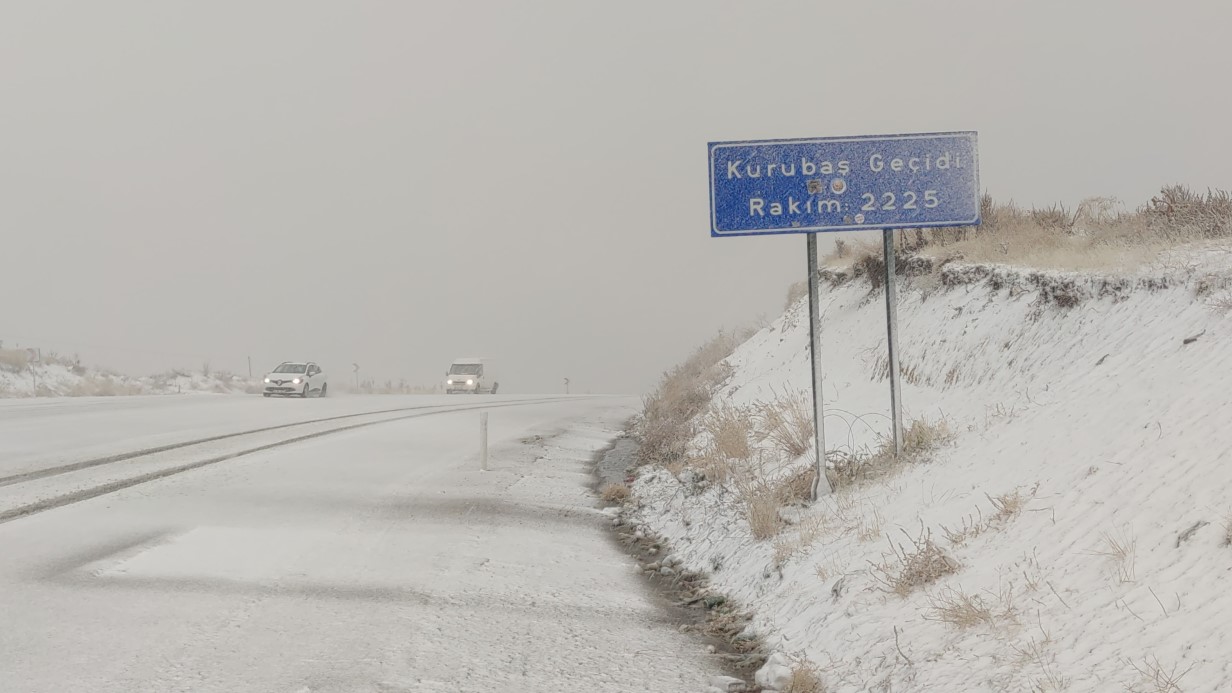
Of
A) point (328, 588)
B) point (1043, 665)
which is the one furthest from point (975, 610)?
point (328, 588)

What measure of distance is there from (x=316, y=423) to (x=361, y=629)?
18.3m

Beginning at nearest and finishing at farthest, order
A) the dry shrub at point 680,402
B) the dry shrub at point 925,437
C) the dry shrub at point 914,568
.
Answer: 1. the dry shrub at point 914,568
2. the dry shrub at point 925,437
3. the dry shrub at point 680,402

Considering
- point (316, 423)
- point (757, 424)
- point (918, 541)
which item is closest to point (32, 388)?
point (316, 423)

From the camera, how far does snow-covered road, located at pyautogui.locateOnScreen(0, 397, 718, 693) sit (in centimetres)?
613

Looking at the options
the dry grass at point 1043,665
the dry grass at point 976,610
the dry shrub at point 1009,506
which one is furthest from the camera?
the dry shrub at point 1009,506

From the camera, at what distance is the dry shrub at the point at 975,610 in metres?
5.63

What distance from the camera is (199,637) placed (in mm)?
6680

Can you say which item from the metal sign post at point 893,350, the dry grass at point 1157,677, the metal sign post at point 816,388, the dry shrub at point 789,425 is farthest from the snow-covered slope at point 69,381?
the dry grass at point 1157,677

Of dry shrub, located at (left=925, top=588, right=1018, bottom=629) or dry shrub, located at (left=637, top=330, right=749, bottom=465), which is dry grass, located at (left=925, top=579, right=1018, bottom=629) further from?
dry shrub, located at (left=637, top=330, right=749, bottom=465)

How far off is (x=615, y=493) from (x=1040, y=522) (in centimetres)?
858

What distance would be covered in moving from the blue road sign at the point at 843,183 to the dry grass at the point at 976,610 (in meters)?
5.16

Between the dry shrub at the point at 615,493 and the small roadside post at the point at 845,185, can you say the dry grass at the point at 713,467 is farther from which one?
the small roadside post at the point at 845,185

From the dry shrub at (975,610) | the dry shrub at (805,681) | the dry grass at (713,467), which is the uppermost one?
the dry grass at (713,467)

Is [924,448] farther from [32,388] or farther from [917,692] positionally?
[32,388]
